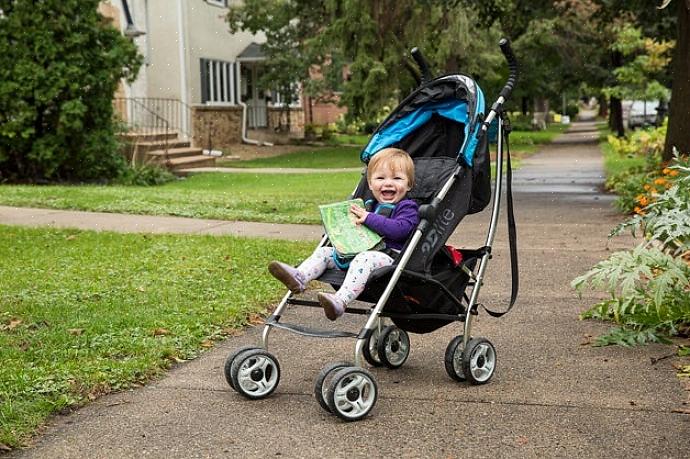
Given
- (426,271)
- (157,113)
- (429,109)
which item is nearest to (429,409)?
(426,271)

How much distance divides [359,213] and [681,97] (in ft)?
34.7

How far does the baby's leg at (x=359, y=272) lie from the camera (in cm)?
475

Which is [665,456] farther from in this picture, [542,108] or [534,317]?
[542,108]

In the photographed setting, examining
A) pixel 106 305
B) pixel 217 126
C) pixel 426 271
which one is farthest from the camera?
pixel 217 126

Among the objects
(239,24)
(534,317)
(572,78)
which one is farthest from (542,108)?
(534,317)

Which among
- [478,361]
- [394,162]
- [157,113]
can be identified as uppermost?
[394,162]

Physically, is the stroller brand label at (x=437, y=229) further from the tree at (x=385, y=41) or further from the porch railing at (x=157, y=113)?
the porch railing at (x=157, y=113)

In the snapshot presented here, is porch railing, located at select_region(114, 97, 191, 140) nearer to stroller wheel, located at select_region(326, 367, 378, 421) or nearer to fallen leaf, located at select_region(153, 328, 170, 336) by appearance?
fallen leaf, located at select_region(153, 328, 170, 336)

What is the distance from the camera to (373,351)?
5.56 meters

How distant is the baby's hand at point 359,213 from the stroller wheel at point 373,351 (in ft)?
2.60

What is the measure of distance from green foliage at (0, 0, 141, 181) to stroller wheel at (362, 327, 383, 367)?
12.9m

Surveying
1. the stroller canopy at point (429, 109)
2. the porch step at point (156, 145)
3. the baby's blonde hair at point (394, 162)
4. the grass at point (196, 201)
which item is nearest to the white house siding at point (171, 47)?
the porch step at point (156, 145)

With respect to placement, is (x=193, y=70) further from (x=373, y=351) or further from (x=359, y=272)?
(x=359, y=272)

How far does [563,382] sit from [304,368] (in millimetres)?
1450
